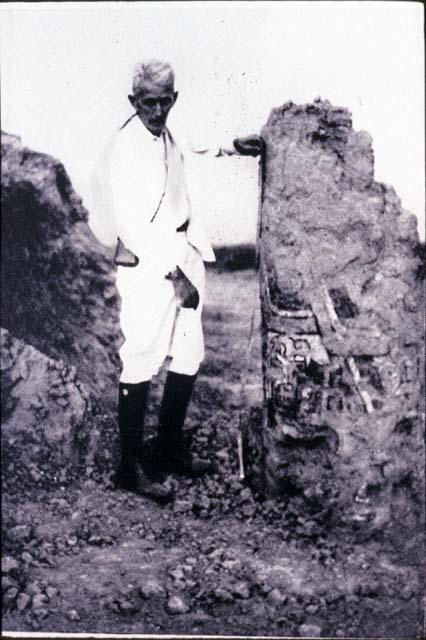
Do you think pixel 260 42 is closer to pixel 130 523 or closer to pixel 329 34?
pixel 329 34

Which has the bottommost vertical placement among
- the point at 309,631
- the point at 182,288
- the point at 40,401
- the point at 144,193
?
the point at 309,631

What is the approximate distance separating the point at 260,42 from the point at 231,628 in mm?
1776

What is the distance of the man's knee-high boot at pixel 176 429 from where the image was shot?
2676 mm

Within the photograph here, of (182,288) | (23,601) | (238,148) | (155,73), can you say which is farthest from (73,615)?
(155,73)

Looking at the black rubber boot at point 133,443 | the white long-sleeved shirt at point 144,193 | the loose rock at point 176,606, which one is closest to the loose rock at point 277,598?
the loose rock at point 176,606

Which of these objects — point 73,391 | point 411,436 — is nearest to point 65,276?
point 73,391

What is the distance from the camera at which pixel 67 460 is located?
268cm

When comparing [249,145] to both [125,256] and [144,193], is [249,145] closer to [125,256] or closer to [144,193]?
[144,193]

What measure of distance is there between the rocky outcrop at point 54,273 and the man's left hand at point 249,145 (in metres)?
0.52

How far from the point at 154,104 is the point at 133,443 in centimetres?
106

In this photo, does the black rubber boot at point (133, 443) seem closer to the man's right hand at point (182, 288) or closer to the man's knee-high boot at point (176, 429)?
the man's knee-high boot at point (176, 429)

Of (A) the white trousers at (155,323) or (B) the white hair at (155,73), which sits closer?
(B) the white hair at (155,73)

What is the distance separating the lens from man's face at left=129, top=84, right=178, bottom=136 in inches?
98.8

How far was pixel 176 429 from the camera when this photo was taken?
2693 millimetres
